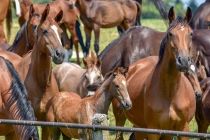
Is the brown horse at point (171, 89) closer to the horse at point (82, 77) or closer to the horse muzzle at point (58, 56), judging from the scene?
the horse muzzle at point (58, 56)

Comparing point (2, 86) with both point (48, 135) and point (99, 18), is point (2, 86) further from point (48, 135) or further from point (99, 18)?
point (99, 18)

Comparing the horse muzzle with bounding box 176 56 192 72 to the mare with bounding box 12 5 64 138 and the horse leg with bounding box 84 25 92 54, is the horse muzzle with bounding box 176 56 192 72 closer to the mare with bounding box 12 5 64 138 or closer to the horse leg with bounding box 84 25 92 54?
the mare with bounding box 12 5 64 138

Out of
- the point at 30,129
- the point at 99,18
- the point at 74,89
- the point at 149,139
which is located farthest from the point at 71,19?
the point at 30,129

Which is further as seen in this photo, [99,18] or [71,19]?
[99,18]

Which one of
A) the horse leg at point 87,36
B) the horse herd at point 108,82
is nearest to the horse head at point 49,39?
the horse herd at point 108,82

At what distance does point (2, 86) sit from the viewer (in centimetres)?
752

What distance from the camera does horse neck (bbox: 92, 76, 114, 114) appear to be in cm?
881

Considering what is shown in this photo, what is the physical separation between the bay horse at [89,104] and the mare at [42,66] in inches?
4.6

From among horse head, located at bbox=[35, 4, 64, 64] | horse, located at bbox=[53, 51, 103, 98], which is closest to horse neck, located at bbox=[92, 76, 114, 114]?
horse head, located at bbox=[35, 4, 64, 64]

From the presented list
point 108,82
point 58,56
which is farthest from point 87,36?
point 58,56

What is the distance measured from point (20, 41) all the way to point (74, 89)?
1.33 meters

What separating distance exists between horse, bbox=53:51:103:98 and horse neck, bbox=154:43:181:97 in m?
1.67

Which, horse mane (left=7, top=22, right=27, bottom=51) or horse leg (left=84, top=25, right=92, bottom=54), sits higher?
horse mane (left=7, top=22, right=27, bottom=51)

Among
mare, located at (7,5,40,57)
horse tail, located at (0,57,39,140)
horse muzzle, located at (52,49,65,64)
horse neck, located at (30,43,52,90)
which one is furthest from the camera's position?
mare, located at (7,5,40,57)
